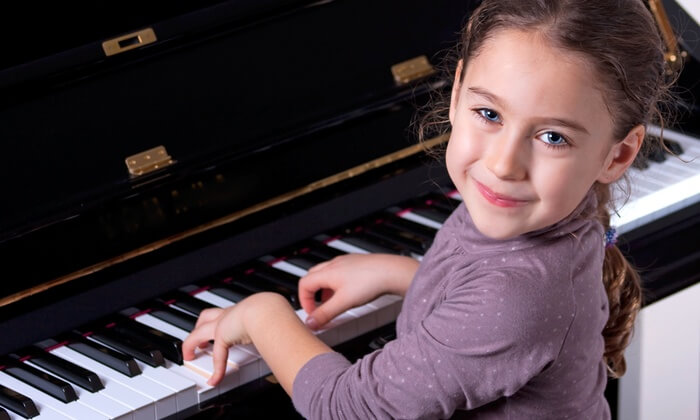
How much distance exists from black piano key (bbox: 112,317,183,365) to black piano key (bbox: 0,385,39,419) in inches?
8.2

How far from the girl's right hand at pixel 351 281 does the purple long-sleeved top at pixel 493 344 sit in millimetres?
218

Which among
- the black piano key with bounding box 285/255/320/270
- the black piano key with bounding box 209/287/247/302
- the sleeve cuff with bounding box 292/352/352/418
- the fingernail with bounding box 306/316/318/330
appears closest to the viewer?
the sleeve cuff with bounding box 292/352/352/418

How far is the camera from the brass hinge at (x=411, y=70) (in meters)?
2.23

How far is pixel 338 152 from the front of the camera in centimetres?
209

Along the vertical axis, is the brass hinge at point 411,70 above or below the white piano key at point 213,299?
Result: above

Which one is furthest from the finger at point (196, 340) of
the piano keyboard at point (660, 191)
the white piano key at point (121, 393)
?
the piano keyboard at point (660, 191)

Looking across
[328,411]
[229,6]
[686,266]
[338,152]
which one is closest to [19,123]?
[229,6]

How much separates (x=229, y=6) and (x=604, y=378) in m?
0.95

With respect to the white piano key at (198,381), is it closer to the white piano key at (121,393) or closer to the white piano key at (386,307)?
the white piano key at (121,393)

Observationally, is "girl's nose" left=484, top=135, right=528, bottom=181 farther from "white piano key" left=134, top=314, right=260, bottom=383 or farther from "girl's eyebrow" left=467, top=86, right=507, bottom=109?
"white piano key" left=134, top=314, right=260, bottom=383

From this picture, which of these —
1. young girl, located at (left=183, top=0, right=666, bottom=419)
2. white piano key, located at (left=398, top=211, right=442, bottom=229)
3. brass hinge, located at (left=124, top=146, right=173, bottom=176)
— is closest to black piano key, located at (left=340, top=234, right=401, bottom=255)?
white piano key, located at (left=398, top=211, right=442, bottom=229)

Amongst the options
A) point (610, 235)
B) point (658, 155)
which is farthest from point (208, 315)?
point (658, 155)

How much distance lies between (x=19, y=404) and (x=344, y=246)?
666mm

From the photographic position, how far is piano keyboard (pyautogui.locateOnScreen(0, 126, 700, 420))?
5.05ft
